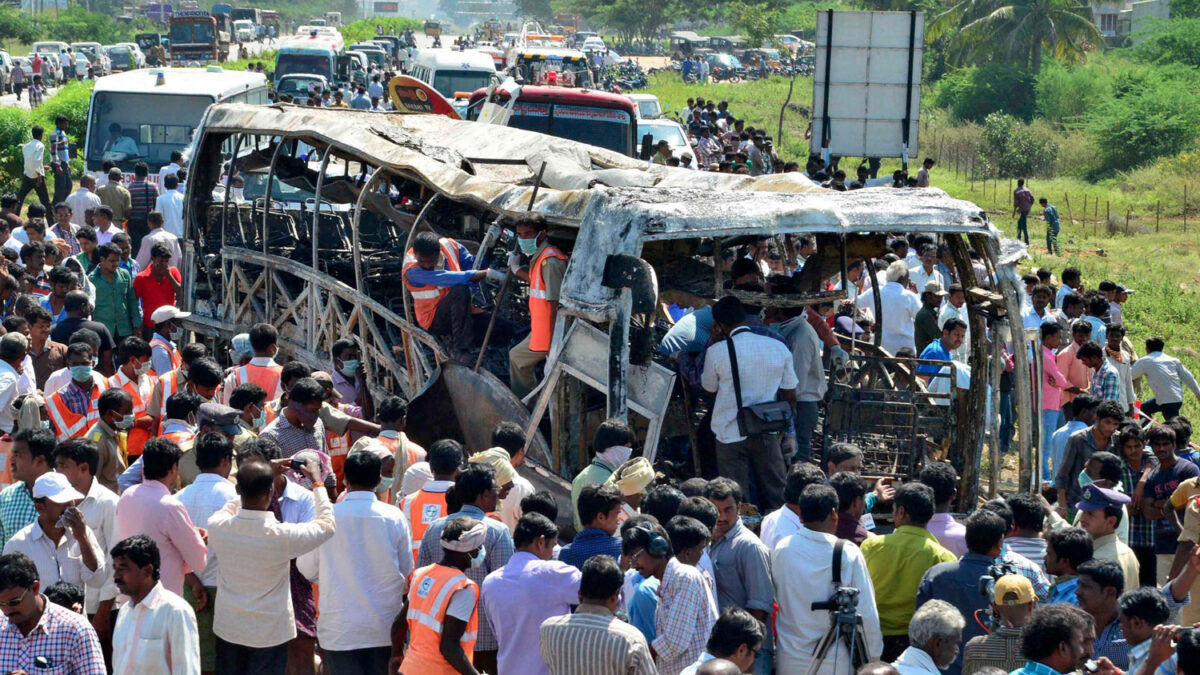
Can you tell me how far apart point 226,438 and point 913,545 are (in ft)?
10.0

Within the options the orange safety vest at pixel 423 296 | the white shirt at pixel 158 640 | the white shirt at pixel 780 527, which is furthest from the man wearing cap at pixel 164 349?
the white shirt at pixel 780 527

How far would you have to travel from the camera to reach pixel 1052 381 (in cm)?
1061

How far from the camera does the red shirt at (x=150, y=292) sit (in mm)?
11477

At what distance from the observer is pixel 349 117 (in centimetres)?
1148

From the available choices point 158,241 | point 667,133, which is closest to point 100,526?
point 158,241

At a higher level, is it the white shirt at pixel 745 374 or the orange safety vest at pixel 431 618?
the white shirt at pixel 745 374

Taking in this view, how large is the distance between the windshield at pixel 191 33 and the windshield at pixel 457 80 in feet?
80.0

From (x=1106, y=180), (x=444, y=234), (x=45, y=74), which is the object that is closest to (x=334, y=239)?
(x=444, y=234)

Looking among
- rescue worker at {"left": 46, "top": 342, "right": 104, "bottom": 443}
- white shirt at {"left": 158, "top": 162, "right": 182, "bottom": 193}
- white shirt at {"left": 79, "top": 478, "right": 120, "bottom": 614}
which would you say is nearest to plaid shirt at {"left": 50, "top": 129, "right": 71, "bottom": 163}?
white shirt at {"left": 158, "top": 162, "right": 182, "bottom": 193}

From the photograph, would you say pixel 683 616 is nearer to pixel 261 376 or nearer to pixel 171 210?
pixel 261 376

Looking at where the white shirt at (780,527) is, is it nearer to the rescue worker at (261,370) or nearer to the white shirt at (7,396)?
the rescue worker at (261,370)

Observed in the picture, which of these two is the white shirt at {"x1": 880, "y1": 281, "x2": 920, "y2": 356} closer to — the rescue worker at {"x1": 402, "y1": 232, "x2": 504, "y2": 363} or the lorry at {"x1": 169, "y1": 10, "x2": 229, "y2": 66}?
the rescue worker at {"x1": 402, "y1": 232, "x2": 504, "y2": 363}

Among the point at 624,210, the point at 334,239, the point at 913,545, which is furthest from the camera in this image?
the point at 334,239

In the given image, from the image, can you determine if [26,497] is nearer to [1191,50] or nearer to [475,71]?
[475,71]
